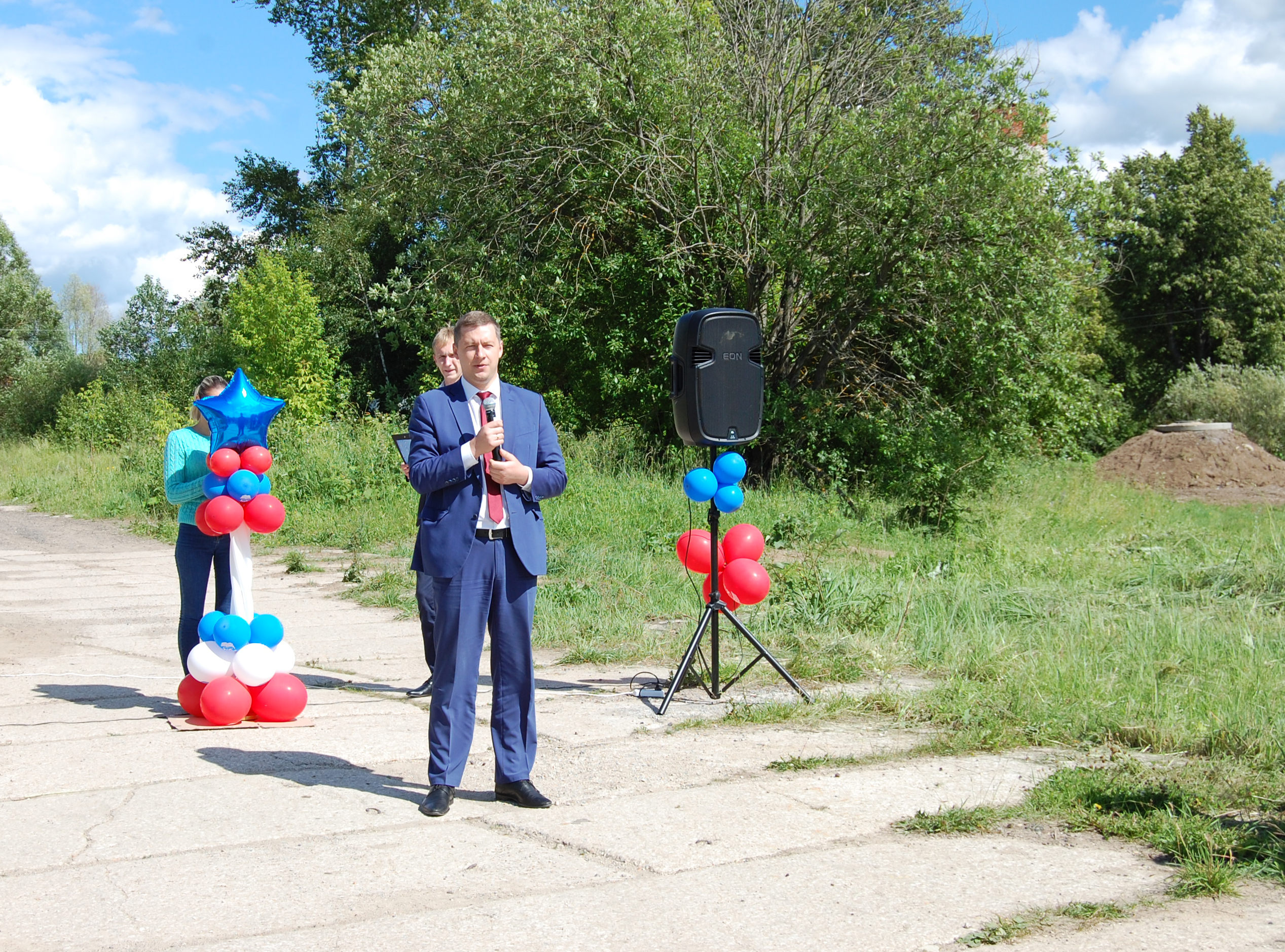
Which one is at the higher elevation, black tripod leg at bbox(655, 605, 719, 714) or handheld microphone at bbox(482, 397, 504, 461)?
handheld microphone at bbox(482, 397, 504, 461)

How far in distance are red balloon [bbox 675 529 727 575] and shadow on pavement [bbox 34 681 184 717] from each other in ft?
10.6

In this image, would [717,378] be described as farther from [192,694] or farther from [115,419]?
[115,419]

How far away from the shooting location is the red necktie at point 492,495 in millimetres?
4613

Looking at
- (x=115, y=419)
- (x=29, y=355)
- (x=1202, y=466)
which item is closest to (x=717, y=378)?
(x=1202, y=466)

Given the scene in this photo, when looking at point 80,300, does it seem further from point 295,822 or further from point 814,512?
point 295,822

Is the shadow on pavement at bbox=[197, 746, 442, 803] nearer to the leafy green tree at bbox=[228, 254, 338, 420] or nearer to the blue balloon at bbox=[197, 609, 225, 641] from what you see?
the blue balloon at bbox=[197, 609, 225, 641]

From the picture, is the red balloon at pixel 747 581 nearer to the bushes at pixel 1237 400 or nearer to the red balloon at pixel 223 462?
the red balloon at pixel 223 462

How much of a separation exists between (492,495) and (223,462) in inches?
92.8

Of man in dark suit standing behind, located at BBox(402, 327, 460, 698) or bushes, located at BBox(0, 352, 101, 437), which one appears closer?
man in dark suit standing behind, located at BBox(402, 327, 460, 698)

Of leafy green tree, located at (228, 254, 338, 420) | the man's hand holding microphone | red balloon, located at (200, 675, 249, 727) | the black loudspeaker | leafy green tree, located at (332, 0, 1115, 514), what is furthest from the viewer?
leafy green tree, located at (228, 254, 338, 420)

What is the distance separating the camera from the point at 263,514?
6191 millimetres

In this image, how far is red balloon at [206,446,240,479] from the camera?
245 inches

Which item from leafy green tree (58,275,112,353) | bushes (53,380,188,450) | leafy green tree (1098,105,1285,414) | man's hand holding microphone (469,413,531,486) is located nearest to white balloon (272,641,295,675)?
man's hand holding microphone (469,413,531,486)

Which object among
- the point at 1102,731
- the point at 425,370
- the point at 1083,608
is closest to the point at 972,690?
the point at 1102,731
